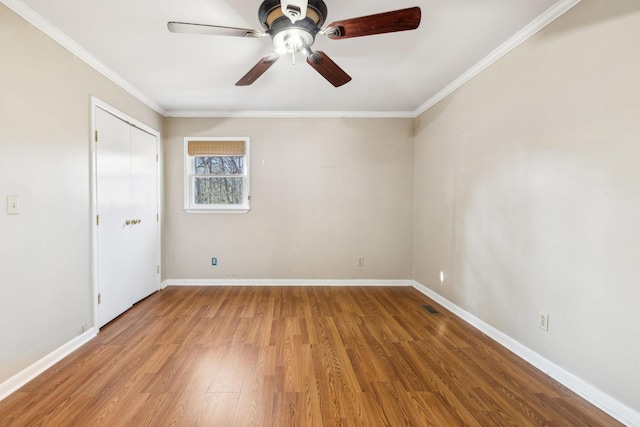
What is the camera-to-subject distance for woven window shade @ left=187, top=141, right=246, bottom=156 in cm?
384

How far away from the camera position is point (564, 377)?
1784mm

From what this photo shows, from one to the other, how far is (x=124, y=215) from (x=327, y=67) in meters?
2.62

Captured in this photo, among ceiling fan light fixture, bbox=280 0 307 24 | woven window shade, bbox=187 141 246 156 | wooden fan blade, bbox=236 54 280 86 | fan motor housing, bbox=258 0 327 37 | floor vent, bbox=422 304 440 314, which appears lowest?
floor vent, bbox=422 304 440 314

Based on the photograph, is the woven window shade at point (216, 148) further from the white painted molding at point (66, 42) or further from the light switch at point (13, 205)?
the light switch at point (13, 205)

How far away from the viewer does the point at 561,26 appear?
182 centimetres

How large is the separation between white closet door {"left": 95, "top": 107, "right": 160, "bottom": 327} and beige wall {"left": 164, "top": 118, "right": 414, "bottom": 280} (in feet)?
1.37

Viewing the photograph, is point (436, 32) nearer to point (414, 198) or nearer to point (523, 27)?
point (523, 27)

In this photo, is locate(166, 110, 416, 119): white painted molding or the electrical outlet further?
locate(166, 110, 416, 119): white painted molding

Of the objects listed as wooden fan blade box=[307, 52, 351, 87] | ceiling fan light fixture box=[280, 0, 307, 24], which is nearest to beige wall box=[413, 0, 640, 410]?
wooden fan blade box=[307, 52, 351, 87]

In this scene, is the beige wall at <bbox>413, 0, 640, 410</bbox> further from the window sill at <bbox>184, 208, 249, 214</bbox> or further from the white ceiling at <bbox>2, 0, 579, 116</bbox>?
the window sill at <bbox>184, 208, 249, 214</bbox>

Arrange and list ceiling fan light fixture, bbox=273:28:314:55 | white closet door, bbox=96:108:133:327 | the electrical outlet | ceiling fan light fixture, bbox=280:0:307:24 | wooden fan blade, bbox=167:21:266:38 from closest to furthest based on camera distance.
Answer: 1. ceiling fan light fixture, bbox=280:0:307:24
2. wooden fan blade, bbox=167:21:266:38
3. ceiling fan light fixture, bbox=273:28:314:55
4. the electrical outlet
5. white closet door, bbox=96:108:133:327

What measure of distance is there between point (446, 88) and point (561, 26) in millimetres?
1284

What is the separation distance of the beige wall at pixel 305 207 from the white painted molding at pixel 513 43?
1038 millimetres

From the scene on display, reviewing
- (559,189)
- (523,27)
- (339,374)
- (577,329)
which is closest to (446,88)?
(523,27)
